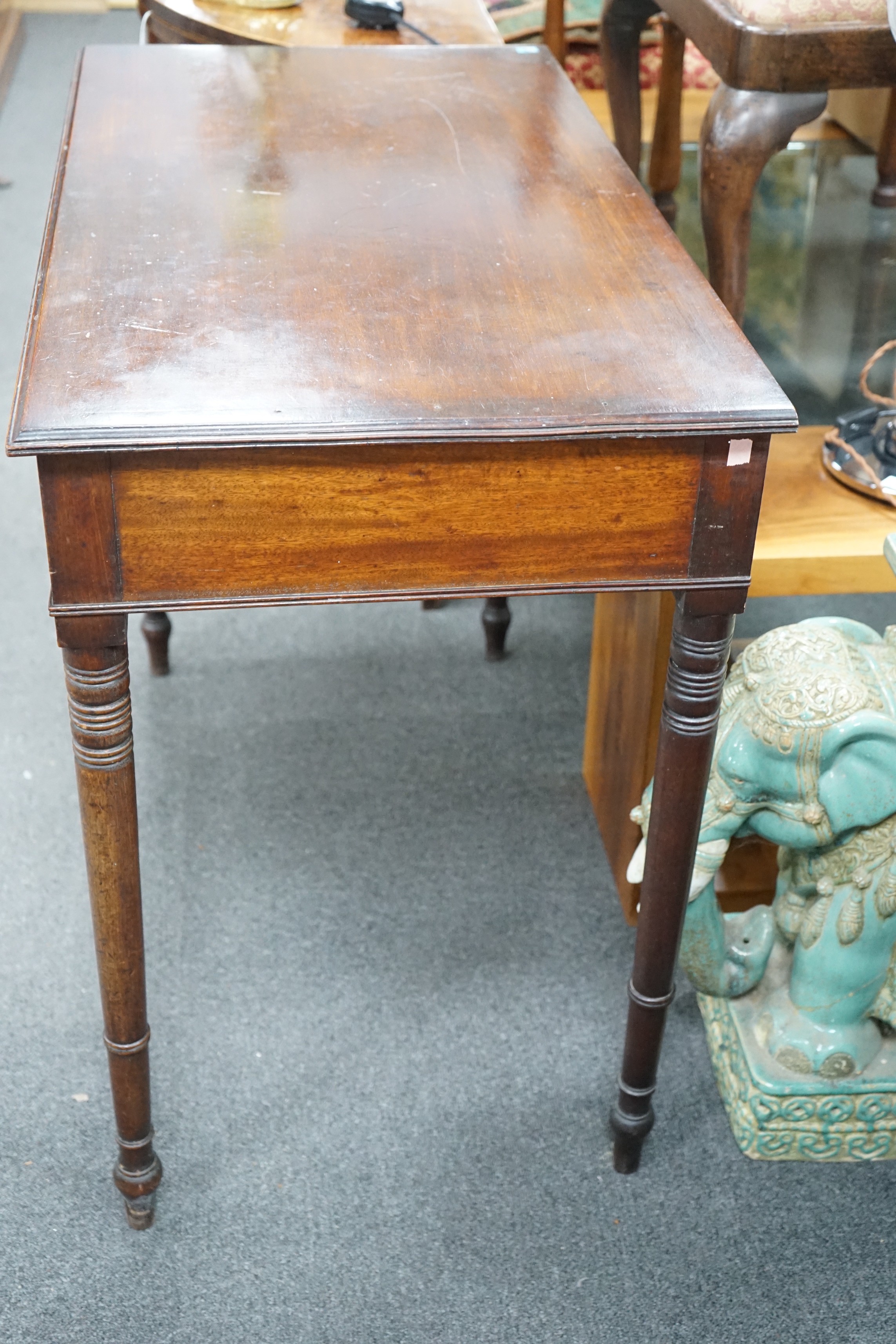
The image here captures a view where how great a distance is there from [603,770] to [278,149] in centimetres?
70

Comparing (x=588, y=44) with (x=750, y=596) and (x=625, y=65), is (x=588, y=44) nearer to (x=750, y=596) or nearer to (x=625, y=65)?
(x=625, y=65)

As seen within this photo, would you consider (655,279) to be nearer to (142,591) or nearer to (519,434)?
(519,434)

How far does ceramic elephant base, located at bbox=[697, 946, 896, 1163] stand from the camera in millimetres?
1134

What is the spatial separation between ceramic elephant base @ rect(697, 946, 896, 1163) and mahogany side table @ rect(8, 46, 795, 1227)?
13 centimetres

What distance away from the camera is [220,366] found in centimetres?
83

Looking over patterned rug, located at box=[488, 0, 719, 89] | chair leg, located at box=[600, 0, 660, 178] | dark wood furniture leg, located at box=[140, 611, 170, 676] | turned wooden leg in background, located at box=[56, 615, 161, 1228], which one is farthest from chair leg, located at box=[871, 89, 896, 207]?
turned wooden leg in background, located at box=[56, 615, 161, 1228]

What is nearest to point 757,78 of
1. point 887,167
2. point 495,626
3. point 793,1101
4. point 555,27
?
point 495,626

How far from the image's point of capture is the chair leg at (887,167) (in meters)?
2.49

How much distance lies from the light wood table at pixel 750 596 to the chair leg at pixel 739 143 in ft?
0.63

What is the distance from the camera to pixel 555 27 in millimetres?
2260

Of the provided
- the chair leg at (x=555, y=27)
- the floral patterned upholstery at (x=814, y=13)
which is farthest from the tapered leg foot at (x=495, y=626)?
the chair leg at (x=555, y=27)

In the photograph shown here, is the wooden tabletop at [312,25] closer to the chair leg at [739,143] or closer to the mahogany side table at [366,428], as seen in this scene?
the chair leg at [739,143]

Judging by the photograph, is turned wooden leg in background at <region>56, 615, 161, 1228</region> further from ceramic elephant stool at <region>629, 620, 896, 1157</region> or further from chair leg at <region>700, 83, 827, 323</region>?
chair leg at <region>700, 83, 827, 323</region>

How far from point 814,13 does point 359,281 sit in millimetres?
528
